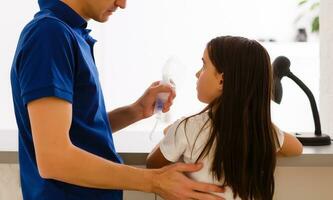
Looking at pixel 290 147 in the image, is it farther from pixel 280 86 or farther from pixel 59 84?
pixel 59 84

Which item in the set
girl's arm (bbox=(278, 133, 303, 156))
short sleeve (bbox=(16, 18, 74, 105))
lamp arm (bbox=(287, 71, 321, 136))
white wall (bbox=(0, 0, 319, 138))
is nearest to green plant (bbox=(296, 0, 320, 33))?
white wall (bbox=(0, 0, 319, 138))

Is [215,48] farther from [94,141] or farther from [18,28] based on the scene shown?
[18,28]

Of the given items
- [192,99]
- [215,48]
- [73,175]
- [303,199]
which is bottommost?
[192,99]

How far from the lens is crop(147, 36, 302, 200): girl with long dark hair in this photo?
977mm

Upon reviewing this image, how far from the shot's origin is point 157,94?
1.22 meters

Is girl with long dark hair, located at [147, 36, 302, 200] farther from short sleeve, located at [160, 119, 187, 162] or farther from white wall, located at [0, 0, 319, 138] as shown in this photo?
white wall, located at [0, 0, 319, 138]

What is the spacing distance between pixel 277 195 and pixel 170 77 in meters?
0.47

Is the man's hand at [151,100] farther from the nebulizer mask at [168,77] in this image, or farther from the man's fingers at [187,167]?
the man's fingers at [187,167]

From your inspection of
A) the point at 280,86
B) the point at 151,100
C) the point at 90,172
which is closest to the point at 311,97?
the point at 280,86

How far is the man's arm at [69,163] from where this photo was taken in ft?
2.48

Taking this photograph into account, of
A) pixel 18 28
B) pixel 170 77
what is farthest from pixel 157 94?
pixel 18 28

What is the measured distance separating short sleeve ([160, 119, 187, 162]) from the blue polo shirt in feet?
0.39

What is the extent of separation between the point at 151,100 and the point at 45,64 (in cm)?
50

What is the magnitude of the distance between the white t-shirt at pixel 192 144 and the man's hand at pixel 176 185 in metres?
0.06
